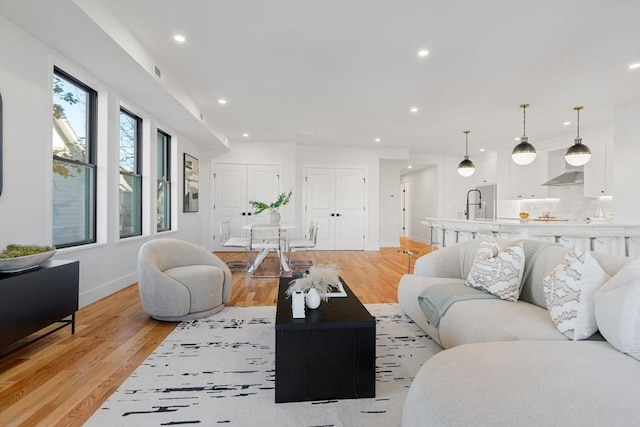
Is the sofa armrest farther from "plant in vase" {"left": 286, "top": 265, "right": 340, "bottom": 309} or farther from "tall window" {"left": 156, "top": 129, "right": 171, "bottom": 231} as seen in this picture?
"tall window" {"left": 156, "top": 129, "right": 171, "bottom": 231}

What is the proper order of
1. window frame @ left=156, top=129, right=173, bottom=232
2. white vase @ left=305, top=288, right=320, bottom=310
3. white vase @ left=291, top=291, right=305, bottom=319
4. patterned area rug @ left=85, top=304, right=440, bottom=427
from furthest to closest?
window frame @ left=156, top=129, right=173, bottom=232 < white vase @ left=305, top=288, right=320, bottom=310 < white vase @ left=291, top=291, right=305, bottom=319 < patterned area rug @ left=85, top=304, right=440, bottom=427

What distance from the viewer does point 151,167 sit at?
475 centimetres

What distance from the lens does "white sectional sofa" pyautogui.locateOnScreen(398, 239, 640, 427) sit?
0.98 m

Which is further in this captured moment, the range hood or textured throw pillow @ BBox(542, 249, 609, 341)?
the range hood

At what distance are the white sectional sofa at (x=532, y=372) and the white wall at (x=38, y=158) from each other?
3.13 metres

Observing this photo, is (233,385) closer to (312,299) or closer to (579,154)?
(312,299)

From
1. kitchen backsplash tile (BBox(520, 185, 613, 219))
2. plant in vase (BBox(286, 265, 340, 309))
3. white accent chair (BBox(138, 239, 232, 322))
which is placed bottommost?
white accent chair (BBox(138, 239, 232, 322))

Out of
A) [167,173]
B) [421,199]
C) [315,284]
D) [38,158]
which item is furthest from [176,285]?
[421,199]

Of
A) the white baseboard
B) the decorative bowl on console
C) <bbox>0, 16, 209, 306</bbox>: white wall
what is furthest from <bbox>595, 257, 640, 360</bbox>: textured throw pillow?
the white baseboard

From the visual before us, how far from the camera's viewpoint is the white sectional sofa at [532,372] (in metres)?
0.98

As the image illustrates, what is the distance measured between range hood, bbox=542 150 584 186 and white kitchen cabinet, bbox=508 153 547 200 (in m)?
0.15

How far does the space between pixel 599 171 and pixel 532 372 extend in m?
6.20

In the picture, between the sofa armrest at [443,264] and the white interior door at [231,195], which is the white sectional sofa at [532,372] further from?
the white interior door at [231,195]

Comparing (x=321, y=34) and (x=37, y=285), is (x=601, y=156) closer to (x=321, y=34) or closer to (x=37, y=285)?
(x=321, y=34)
